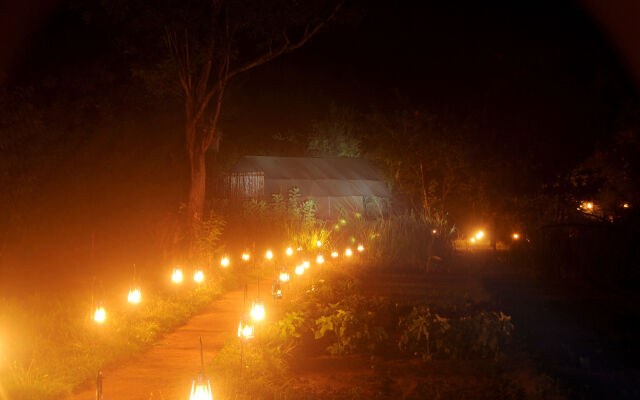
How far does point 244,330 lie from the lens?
697 cm

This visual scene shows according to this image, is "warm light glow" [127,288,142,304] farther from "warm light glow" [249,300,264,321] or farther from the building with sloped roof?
the building with sloped roof

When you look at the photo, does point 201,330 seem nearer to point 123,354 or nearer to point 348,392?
point 123,354

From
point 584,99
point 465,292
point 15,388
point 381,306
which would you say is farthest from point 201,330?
point 584,99

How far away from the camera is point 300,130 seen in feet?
153

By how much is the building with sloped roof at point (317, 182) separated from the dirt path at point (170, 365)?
49.6 feet

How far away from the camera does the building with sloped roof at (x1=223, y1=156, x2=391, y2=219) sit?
26125 mm

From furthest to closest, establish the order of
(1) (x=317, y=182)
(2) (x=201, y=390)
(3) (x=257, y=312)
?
(1) (x=317, y=182) < (3) (x=257, y=312) < (2) (x=201, y=390)

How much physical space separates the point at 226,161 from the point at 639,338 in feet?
93.2

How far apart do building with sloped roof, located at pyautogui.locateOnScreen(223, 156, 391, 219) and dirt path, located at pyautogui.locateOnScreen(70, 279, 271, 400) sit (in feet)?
49.6

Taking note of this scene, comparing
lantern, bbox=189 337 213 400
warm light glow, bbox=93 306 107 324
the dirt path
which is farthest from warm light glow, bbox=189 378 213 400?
warm light glow, bbox=93 306 107 324

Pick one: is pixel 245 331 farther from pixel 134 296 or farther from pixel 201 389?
pixel 134 296

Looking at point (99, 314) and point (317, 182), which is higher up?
point (317, 182)

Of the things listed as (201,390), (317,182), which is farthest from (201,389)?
(317,182)

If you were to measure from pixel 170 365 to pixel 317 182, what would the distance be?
21270 millimetres
